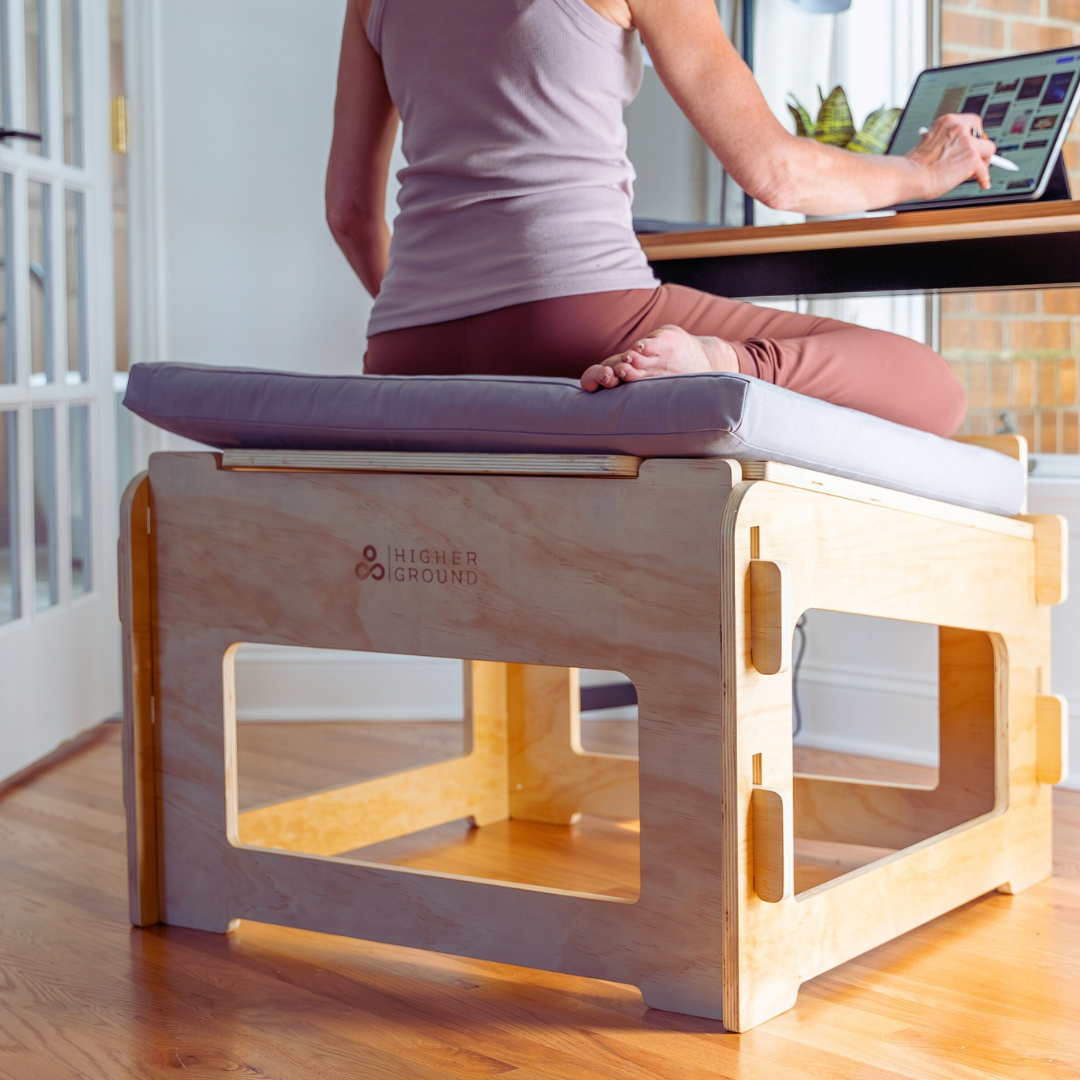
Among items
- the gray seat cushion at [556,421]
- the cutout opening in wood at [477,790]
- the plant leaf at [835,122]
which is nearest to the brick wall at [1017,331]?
the plant leaf at [835,122]

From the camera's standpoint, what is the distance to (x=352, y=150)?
5.51ft

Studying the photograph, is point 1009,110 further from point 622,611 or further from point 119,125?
point 119,125

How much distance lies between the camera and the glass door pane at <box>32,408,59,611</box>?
2.41m

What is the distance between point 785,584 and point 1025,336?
1532 millimetres

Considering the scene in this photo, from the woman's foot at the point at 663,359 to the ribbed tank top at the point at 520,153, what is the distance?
0.15 meters

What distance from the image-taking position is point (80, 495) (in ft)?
8.54

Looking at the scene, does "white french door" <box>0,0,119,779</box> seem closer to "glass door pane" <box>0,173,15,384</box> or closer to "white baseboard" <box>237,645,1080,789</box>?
"glass door pane" <box>0,173,15,384</box>

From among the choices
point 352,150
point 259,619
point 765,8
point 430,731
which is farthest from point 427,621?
point 765,8

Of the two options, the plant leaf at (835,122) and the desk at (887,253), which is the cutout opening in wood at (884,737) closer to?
the desk at (887,253)

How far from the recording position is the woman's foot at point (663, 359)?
119 centimetres

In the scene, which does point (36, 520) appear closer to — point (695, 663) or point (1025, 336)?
point (695, 663)

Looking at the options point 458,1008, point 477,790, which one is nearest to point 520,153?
point 458,1008

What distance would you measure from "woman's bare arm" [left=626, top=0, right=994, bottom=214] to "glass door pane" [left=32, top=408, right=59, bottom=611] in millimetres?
1473

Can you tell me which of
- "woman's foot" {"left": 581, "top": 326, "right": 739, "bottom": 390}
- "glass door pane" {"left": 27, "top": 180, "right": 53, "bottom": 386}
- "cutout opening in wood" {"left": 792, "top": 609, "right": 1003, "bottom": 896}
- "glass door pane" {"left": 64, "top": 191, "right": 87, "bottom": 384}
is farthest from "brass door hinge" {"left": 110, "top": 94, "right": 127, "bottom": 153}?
"woman's foot" {"left": 581, "top": 326, "right": 739, "bottom": 390}
